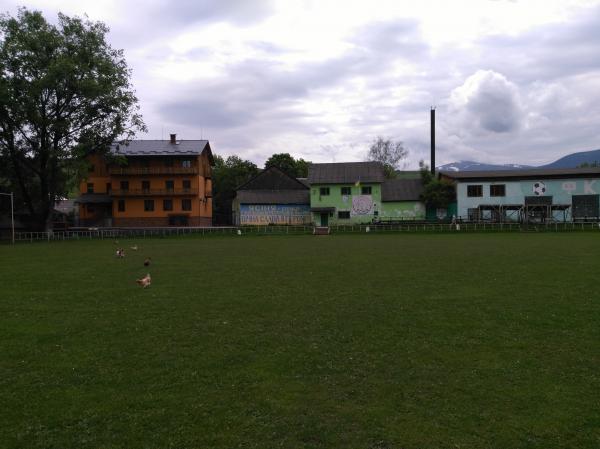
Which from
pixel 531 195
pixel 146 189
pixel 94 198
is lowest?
pixel 531 195

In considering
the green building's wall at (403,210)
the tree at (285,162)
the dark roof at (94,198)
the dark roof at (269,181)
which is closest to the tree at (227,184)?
the tree at (285,162)

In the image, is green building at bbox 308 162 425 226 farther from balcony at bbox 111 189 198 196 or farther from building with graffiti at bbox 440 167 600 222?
balcony at bbox 111 189 198 196

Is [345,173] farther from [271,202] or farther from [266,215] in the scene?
[266,215]

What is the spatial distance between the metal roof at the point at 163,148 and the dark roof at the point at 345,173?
16.4 metres

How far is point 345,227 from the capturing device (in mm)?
54531

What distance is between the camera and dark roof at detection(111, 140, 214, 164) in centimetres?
6244

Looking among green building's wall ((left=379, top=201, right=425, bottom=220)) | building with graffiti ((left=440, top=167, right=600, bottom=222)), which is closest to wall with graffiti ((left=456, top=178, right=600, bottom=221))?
building with graffiti ((left=440, top=167, right=600, bottom=222))

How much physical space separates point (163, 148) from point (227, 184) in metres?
20.2

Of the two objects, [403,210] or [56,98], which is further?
[403,210]

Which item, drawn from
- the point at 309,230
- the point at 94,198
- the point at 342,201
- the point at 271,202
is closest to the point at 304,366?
the point at 309,230

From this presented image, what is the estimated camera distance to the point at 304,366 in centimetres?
718

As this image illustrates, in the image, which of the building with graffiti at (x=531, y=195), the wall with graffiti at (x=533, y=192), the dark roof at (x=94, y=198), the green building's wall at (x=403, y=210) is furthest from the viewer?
the green building's wall at (x=403, y=210)

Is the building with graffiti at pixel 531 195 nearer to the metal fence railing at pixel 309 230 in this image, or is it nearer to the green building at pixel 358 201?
the metal fence railing at pixel 309 230

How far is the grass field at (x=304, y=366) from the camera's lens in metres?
5.15
